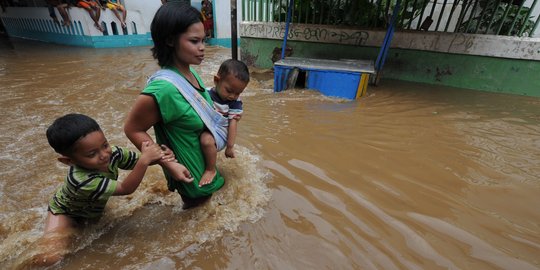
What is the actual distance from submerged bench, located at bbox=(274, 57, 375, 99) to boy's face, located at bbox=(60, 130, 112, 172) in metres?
3.99

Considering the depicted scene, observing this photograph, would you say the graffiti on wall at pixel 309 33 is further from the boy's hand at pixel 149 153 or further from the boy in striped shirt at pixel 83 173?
the boy's hand at pixel 149 153

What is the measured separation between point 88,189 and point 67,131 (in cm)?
36

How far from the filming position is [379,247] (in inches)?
67.7

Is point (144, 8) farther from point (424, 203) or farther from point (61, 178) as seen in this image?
point (424, 203)

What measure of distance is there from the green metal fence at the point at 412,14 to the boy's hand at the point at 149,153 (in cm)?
560

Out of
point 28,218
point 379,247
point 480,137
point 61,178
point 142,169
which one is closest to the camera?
point 142,169

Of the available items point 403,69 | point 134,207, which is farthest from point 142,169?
point 403,69

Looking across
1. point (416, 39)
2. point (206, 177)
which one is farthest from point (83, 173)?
point (416, 39)

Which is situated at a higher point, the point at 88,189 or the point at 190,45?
the point at 190,45

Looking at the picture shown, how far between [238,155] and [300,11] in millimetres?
5152

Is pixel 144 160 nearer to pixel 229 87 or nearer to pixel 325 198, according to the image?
pixel 229 87

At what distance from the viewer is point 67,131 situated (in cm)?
145

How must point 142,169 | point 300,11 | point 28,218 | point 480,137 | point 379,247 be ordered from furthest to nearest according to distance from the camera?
point 300,11, point 480,137, point 28,218, point 379,247, point 142,169

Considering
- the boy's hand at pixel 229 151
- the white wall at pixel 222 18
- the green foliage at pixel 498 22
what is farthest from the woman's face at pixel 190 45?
the white wall at pixel 222 18
